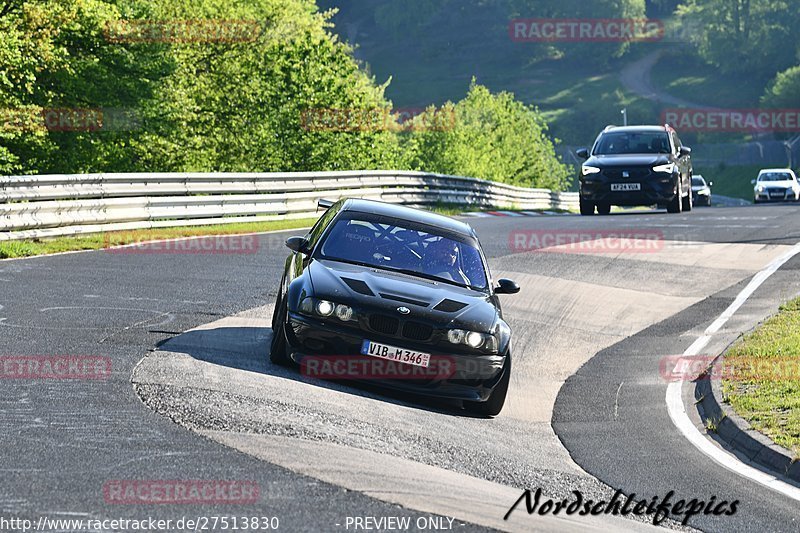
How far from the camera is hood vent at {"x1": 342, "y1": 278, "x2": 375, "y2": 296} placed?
32.4ft

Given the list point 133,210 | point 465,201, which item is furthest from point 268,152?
point 133,210

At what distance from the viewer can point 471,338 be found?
9.85m

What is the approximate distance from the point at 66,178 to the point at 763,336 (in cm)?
1144

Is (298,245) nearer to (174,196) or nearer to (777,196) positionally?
(174,196)

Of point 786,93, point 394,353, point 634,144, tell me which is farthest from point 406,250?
point 786,93

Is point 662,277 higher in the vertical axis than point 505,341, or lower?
lower

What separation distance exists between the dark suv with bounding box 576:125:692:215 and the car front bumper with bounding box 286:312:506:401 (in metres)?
Result: 18.2

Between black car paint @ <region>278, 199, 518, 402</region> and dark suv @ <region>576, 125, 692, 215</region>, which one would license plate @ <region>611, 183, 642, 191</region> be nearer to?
dark suv @ <region>576, 125, 692, 215</region>

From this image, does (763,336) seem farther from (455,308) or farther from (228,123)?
(228,123)

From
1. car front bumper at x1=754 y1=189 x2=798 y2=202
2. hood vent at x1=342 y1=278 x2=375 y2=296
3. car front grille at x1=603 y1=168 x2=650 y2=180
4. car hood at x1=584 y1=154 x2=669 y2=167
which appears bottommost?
car front bumper at x1=754 y1=189 x2=798 y2=202

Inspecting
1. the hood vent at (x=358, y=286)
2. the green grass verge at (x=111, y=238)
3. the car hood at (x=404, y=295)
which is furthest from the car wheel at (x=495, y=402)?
the green grass verge at (x=111, y=238)

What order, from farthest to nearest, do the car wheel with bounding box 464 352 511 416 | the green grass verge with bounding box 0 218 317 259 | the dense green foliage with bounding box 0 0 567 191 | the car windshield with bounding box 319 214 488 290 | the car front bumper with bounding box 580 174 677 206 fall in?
the dense green foliage with bounding box 0 0 567 191
the car front bumper with bounding box 580 174 677 206
the green grass verge with bounding box 0 218 317 259
the car windshield with bounding box 319 214 488 290
the car wheel with bounding box 464 352 511 416

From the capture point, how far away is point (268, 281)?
52.0 ft

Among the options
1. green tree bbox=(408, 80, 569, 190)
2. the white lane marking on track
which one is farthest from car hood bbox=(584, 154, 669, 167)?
green tree bbox=(408, 80, 569, 190)
